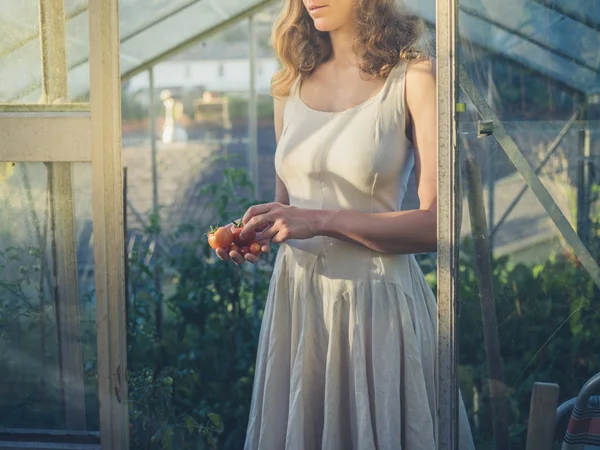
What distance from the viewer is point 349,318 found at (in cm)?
218

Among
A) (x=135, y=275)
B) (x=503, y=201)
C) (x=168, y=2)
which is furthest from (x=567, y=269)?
(x=168, y=2)

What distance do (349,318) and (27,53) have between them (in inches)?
47.0

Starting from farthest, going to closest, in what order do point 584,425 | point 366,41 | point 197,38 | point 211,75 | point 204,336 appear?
point 211,75 → point 197,38 → point 204,336 → point 366,41 → point 584,425

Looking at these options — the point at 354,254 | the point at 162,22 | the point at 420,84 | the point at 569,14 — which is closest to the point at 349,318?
the point at 354,254

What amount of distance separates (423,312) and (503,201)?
0.36m

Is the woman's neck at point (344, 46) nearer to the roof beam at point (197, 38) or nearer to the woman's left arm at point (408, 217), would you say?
the woman's left arm at point (408, 217)

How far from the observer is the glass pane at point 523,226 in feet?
6.31

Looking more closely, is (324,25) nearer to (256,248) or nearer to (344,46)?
(344,46)

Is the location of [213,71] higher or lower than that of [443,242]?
higher

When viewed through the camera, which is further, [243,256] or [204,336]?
[204,336]

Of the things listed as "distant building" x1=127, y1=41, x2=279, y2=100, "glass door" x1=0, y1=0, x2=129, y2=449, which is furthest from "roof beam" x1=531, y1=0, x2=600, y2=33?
"distant building" x1=127, y1=41, x2=279, y2=100

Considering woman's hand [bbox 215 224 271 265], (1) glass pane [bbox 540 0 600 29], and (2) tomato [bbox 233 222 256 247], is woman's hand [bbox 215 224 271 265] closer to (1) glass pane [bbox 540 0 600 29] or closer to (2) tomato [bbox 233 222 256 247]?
(2) tomato [bbox 233 222 256 247]

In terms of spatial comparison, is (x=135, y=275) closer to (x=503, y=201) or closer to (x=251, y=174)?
(x=251, y=174)

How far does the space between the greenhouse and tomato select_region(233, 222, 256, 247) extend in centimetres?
35
